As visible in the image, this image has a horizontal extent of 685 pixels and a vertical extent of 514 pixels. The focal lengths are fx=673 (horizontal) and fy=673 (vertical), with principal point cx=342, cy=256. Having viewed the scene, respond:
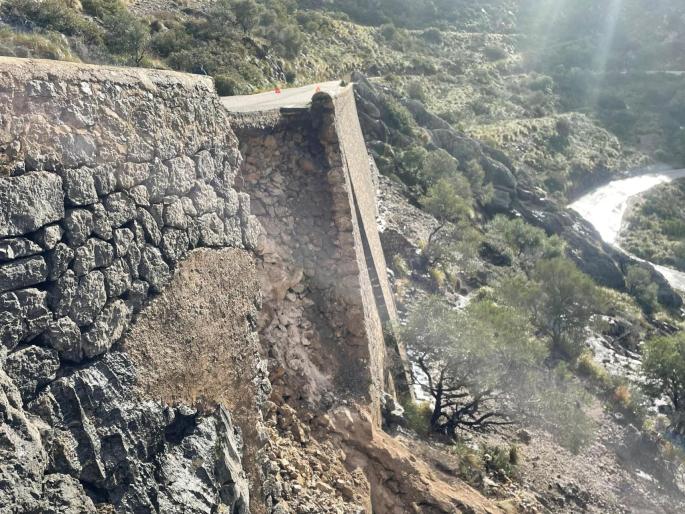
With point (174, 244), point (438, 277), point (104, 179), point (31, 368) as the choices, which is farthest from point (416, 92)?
point (31, 368)

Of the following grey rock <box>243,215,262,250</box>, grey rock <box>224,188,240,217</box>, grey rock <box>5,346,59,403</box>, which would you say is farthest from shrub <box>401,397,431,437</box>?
grey rock <box>5,346,59,403</box>

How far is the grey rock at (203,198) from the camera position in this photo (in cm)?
754

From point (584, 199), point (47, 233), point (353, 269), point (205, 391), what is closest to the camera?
point (47, 233)

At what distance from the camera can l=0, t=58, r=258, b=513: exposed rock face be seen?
15.7 feet

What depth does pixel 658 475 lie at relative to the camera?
1819 centimetres

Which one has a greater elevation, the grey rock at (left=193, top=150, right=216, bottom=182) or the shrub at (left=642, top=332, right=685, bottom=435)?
the grey rock at (left=193, top=150, right=216, bottom=182)

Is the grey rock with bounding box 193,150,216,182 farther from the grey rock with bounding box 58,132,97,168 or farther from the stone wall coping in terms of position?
the grey rock with bounding box 58,132,97,168

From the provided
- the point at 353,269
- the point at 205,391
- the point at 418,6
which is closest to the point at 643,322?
the point at 353,269

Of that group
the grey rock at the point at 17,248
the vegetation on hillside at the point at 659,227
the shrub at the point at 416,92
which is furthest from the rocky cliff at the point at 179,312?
the vegetation on hillside at the point at 659,227

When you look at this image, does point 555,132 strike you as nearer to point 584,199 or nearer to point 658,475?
point 584,199

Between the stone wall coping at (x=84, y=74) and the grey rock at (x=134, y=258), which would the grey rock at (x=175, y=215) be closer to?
the grey rock at (x=134, y=258)

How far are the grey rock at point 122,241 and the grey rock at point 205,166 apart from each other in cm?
175

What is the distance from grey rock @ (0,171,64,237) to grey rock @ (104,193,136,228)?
631mm

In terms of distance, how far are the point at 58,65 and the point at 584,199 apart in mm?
53617
